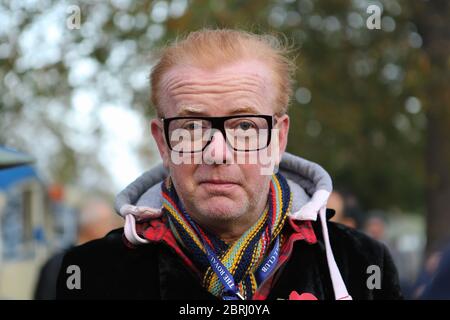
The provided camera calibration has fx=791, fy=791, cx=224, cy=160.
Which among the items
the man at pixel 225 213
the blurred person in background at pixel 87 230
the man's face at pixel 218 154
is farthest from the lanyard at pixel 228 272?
the blurred person in background at pixel 87 230

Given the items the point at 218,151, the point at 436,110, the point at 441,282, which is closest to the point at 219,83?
the point at 218,151

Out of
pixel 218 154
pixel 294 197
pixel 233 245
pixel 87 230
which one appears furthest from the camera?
pixel 87 230

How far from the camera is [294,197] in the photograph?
9.30ft

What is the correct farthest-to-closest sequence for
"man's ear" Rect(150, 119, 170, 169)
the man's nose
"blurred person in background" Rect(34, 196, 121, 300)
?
"blurred person in background" Rect(34, 196, 121, 300) < "man's ear" Rect(150, 119, 170, 169) < the man's nose

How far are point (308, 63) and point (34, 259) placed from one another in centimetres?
582

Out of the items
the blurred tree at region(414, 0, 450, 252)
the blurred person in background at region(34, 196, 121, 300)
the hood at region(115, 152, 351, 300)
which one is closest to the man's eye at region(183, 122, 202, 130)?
the hood at region(115, 152, 351, 300)

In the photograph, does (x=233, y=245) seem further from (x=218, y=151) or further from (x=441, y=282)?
(x=441, y=282)

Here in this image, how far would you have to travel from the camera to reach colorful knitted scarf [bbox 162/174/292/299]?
8.28 ft

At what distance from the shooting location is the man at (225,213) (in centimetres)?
247

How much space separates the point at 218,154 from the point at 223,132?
70mm

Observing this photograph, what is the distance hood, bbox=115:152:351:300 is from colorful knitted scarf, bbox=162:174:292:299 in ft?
0.37

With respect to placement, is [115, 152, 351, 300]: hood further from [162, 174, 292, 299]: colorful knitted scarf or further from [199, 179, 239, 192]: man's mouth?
[199, 179, 239, 192]: man's mouth

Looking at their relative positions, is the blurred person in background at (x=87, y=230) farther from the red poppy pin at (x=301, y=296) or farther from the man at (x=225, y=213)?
the red poppy pin at (x=301, y=296)
